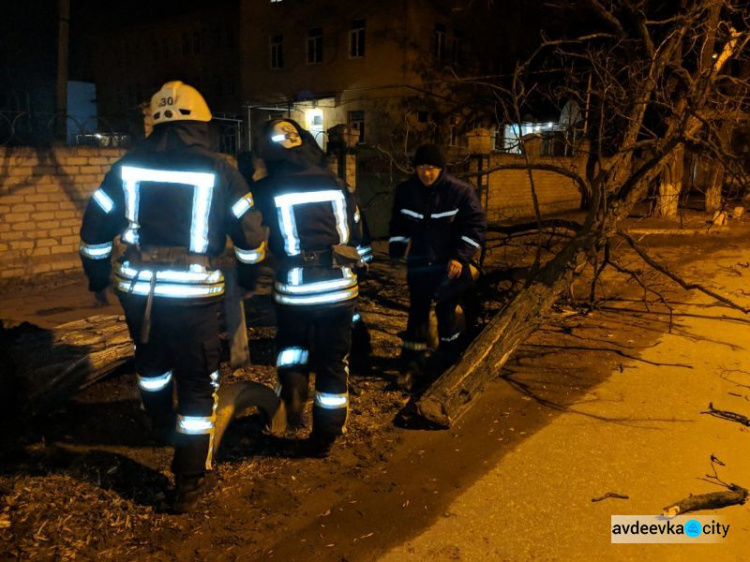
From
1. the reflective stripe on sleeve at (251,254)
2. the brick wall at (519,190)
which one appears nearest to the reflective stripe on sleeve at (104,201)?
the reflective stripe on sleeve at (251,254)

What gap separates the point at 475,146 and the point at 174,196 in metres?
11.4

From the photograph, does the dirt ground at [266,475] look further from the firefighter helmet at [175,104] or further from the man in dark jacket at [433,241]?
the firefighter helmet at [175,104]

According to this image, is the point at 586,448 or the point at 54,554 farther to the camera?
the point at 586,448

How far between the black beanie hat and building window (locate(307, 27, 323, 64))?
20.8 metres

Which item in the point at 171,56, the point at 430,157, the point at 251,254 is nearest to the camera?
the point at 251,254

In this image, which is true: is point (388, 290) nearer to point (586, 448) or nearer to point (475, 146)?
point (586, 448)

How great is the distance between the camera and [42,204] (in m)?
7.39

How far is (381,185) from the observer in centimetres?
1253

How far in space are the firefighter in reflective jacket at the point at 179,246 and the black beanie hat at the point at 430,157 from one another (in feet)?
5.45

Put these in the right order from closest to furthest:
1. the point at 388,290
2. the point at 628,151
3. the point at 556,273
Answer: the point at 556,273, the point at 628,151, the point at 388,290

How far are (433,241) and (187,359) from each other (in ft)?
7.15

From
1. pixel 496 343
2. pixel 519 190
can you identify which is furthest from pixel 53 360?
pixel 519 190

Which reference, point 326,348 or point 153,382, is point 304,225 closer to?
point 326,348

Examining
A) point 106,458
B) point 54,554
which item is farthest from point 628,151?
point 54,554
